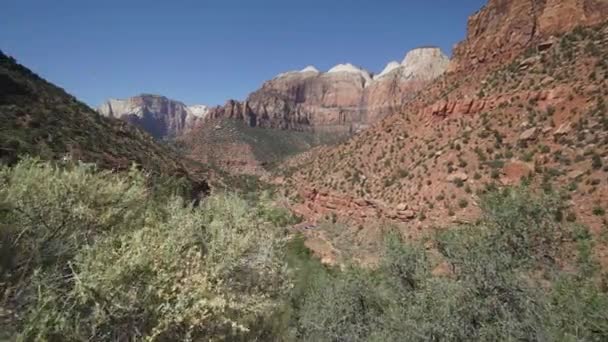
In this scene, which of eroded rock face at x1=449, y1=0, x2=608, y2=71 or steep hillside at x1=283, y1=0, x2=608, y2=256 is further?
eroded rock face at x1=449, y1=0, x2=608, y2=71

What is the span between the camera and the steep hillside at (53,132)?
22.9 metres

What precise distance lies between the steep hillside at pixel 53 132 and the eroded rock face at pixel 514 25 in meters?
30.3

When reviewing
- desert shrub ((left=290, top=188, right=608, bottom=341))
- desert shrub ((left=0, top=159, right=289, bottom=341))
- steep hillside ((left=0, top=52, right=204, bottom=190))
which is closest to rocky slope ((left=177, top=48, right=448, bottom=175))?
steep hillside ((left=0, top=52, right=204, bottom=190))

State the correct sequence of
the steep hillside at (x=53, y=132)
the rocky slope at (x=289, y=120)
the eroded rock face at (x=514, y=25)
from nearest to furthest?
the steep hillside at (x=53, y=132) → the eroded rock face at (x=514, y=25) → the rocky slope at (x=289, y=120)

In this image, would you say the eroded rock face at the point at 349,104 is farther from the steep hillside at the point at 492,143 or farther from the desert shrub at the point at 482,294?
the desert shrub at the point at 482,294

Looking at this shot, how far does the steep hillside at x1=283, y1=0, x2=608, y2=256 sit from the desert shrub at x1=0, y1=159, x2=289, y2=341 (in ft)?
48.4

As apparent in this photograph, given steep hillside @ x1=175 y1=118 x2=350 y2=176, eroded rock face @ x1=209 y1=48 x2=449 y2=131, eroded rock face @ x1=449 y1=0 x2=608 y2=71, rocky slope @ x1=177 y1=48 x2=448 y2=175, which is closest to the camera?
eroded rock face @ x1=449 y1=0 x2=608 y2=71

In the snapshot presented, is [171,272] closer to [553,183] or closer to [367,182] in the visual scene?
[553,183]

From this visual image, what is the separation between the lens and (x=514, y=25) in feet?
110

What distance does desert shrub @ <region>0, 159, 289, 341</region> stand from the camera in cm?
508

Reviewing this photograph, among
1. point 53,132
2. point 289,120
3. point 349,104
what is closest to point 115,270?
point 53,132

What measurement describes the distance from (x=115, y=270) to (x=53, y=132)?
26559 mm

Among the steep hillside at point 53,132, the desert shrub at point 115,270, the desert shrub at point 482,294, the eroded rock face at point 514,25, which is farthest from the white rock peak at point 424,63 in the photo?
the desert shrub at point 115,270

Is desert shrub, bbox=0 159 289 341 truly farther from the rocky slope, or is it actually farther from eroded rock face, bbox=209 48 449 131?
eroded rock face, bbox=209 48 449 131
